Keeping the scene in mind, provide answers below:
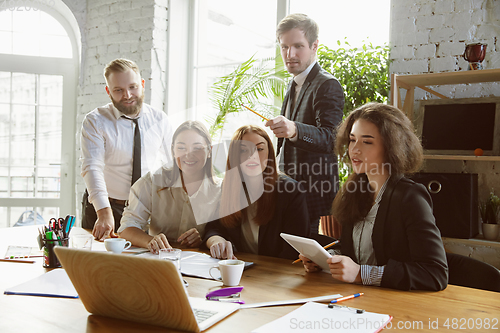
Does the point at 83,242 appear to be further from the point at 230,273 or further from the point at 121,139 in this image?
the point at 121,139

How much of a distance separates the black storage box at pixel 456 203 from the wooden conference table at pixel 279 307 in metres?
1.12

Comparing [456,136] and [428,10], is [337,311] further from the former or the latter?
[428,10]

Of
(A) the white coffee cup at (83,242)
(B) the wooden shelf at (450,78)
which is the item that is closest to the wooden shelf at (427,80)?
(B) the wooden shelf at (450,78)

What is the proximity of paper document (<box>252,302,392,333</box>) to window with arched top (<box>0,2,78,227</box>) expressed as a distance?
11.4ft

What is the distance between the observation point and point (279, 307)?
3.26ft

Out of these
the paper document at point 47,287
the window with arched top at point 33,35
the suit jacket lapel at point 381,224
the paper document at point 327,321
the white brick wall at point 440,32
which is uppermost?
the window with arched top at point 33,35

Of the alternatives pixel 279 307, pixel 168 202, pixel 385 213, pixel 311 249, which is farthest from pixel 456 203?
pixel 279 307

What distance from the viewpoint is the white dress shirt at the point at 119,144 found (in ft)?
7.68

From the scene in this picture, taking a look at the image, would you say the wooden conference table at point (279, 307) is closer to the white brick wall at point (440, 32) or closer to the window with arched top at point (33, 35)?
the white brick wall at point (440, 32)

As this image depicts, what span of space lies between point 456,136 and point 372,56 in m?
0.73

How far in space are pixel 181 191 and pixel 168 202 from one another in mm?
77

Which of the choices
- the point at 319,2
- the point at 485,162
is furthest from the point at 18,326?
the point at 319,2

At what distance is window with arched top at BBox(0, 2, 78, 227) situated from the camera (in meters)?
3.80

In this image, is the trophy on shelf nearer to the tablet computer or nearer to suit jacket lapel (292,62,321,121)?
suit jacket lapel (292,62,321,121)
